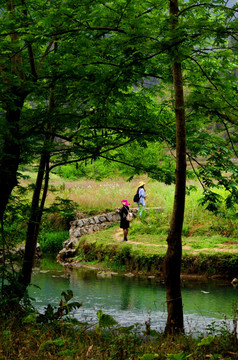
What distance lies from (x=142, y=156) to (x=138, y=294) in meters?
4.55

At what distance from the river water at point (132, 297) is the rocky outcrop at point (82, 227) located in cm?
270

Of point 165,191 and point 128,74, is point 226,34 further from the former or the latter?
point 165,191

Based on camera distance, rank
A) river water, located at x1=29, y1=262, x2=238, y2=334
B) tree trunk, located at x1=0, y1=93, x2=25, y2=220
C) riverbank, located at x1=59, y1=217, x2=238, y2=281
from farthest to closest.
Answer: riverbank, located at x1=59, y1=217, x2=238, y2=281 → river water, located at x1=29, y1=262, x2=238, y2=334 → tree trunk, located at x1=0, y1=93, x2=25, y2=220

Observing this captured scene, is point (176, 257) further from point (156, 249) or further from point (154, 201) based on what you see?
point (154, 201)

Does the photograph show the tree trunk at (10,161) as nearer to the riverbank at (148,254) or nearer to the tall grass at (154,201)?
the riverbank at (148,254)

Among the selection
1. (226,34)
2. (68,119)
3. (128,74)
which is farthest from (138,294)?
(226,34)

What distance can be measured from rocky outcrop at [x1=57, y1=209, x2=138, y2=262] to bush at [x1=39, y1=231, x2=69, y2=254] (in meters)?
0.62

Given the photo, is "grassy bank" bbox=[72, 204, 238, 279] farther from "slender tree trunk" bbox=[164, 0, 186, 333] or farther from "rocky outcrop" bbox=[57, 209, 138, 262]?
"slender tree trunk" bbox=[164, 0, 186, 333]

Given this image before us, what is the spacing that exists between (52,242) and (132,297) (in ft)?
28.9

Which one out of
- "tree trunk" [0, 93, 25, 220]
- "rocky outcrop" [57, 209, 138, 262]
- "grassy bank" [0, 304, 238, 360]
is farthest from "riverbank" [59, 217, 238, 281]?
"grassy bank" [0, 304, 238, 360]

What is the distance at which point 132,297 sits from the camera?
10.4 m

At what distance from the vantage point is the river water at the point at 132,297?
8.45 m

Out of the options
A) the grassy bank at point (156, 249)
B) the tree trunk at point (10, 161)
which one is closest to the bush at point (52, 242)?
the grassy bank at point (156, 249)

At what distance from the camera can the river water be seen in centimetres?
845
